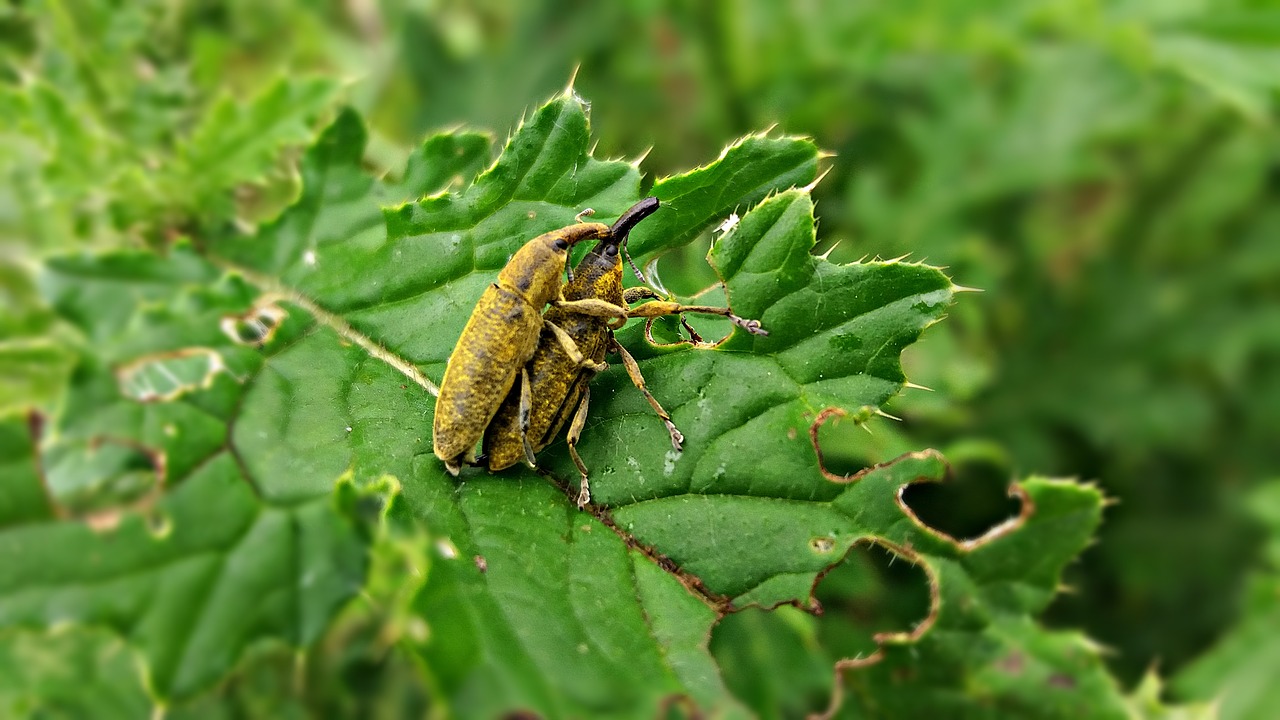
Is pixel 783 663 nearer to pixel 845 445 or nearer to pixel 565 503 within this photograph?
pixel 845 445

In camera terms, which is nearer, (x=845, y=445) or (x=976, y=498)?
(x=845, y=445)

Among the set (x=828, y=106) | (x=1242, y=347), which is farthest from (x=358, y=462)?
(x=1242, y=347)

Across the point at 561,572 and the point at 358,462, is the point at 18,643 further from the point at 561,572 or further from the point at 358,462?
the point at 561,572

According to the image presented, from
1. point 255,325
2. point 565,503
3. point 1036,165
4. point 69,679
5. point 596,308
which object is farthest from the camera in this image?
point 1036,165

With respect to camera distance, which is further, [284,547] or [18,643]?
[18,643]

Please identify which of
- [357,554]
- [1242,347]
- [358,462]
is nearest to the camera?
[357,554]

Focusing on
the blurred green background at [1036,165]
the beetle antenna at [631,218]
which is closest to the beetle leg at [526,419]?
the beetle antenna at [631,218]

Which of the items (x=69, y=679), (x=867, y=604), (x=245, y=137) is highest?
(x=245, y=137)

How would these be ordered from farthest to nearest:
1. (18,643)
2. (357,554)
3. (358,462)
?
(18,643)
(358,462)
(357,554)

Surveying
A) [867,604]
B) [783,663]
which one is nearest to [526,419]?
[783,663]
